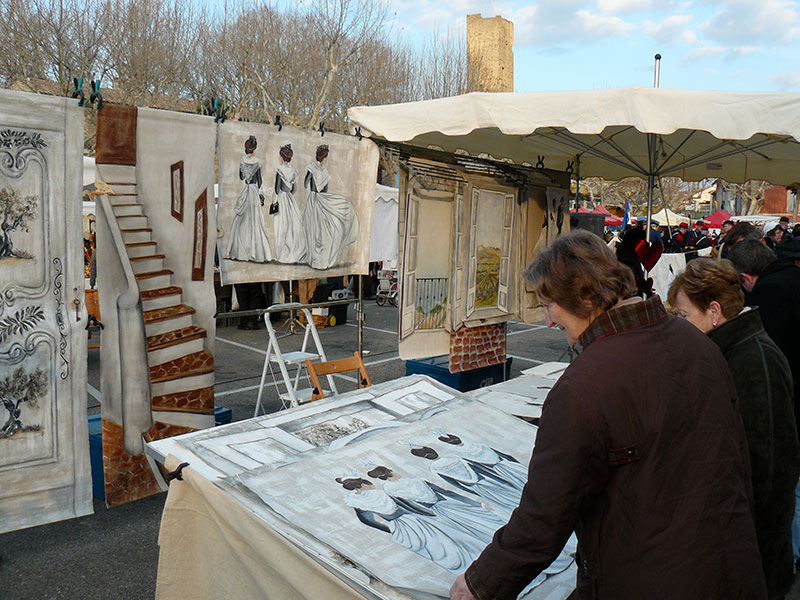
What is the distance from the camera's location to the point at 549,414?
1.32 meters

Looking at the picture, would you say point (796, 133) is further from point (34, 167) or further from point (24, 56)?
point (24, 56)

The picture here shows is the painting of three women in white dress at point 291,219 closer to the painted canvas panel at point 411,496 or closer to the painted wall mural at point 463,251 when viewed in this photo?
the painted wall mural at point 463,251

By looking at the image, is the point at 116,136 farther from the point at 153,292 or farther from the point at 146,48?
the point at 146,48

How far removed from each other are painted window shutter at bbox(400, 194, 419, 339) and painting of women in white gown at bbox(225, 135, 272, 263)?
95 cm

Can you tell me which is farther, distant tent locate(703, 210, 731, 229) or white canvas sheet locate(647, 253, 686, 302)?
distant tent locate(703, 210, 731, 229)

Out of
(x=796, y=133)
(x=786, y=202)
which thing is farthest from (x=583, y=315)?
(x=786, y=202)

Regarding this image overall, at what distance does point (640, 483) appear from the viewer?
50.9 inches

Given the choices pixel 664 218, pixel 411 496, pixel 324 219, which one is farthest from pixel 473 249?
pixel 664 218

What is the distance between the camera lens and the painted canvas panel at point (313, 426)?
240 centimetres

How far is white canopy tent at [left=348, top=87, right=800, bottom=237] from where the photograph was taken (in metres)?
3.09

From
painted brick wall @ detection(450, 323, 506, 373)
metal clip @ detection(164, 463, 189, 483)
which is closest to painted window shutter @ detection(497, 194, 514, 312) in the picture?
painted brick wall @ detection(450, 323, 506, 373)

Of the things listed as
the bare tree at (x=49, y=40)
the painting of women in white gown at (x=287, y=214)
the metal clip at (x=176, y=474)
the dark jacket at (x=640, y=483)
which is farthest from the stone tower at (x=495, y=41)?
the dark jacket at (x=640, y=483)

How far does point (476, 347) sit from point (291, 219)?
1.90 m

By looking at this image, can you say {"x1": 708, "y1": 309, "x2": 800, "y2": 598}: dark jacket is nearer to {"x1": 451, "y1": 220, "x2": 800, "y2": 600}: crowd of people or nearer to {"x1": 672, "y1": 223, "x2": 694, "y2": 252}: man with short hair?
{"x1": 451, "y1": 220, "x2": 800, "y2": 600}: crowd of people
